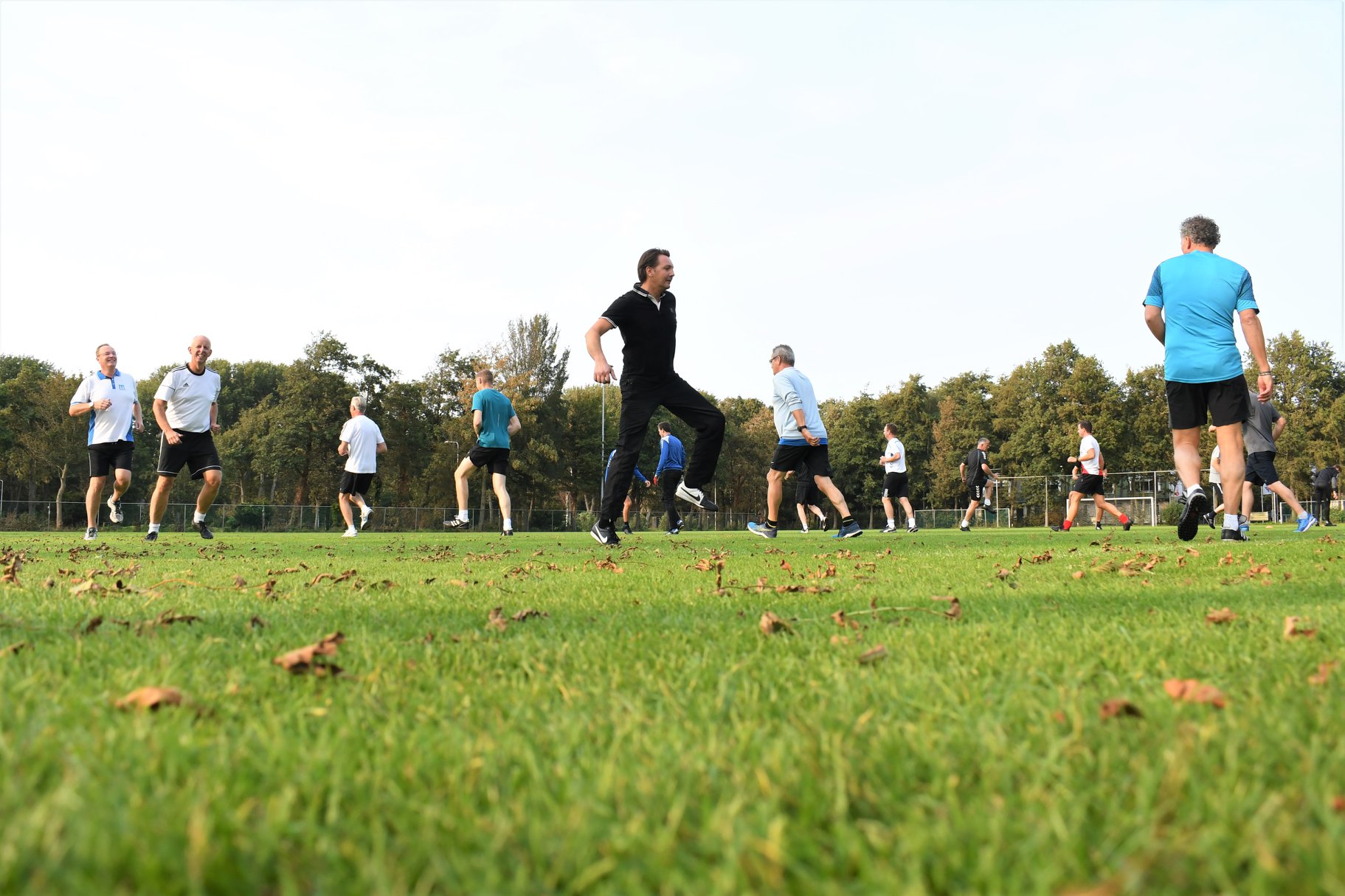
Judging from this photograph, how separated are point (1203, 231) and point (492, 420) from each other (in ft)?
31.0

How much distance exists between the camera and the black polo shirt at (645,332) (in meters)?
8.57

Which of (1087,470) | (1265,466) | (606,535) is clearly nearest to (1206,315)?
(606,535)

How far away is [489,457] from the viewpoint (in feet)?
46.0

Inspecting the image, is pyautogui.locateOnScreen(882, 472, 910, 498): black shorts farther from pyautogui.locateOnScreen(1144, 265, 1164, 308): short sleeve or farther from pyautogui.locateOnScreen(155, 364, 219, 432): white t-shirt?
pyautogui.locateOnScreen(155, 364, 219, 432): white t-shirt

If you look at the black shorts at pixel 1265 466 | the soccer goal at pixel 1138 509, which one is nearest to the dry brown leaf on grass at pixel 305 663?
the black shorts at pixel 1265 466

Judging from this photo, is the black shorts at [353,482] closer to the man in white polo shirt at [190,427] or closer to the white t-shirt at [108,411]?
the white t-shirt at [108,411]

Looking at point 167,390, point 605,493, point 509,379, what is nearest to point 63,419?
point 509,379

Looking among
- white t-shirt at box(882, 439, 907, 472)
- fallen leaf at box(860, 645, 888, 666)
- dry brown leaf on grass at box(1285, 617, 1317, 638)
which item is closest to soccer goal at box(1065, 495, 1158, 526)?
white t-shirt at box(882, 439, 907, 472)

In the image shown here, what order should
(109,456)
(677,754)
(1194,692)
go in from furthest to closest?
(109,456) → (1194,692) → (677,754)

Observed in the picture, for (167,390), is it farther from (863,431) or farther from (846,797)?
(863,431)

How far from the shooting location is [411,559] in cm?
756

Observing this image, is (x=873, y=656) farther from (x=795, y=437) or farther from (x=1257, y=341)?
(x=795, y=437)

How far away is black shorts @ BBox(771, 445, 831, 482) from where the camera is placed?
13.3 metres

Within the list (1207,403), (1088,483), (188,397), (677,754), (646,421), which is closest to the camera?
(677,754)
